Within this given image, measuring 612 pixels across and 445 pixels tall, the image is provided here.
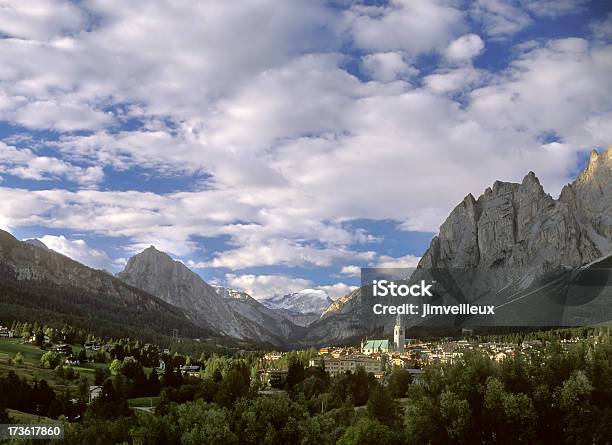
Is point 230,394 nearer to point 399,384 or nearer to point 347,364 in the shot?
point 399,384

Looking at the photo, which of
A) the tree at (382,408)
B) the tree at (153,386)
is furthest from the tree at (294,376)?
the tree at (382,408)

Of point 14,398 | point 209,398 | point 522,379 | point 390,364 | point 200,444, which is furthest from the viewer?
point 390,364

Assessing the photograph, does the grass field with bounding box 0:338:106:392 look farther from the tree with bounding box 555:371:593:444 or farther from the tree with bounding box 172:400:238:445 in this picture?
the tree with bounding box 555:371:593:444

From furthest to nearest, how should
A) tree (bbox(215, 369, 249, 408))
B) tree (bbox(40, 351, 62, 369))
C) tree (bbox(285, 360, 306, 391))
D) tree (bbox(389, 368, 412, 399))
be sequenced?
1. tree (bbox(40, 351, 62, 369))
2. tree (bbox(285, 360, 306, 391))
3. tree (bbox(389, 368, 412, 399))
4. tree (bbox(215, 369, 249, 408))

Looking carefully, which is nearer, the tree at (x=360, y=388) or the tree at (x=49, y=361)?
the tree at (x=360, y=388)

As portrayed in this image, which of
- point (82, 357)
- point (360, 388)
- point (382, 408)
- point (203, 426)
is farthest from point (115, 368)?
point (203, 426)

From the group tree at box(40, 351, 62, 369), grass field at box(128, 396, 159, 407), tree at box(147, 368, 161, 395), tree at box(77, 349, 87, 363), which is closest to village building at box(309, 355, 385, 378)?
tree at box(147, 368, 161, 395)

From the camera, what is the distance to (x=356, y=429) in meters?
61.7

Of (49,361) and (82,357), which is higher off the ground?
(49,361)

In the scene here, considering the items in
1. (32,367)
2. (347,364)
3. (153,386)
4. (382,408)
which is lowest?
(153,386)

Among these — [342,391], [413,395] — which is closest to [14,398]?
[342,391]

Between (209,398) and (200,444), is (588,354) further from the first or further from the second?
(209,398)

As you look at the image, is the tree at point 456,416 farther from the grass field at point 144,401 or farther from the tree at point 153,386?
the tree at point 153,386

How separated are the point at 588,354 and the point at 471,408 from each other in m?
13.4
